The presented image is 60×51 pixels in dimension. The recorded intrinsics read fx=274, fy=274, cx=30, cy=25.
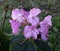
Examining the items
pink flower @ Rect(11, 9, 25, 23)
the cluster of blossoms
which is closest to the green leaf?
the cluster of blossoms

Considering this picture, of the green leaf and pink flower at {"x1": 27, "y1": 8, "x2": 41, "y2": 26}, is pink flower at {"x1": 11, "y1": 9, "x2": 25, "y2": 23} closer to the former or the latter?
pink flower at {"x1": 27, "y1": 8, "x2": 41, "y2": 26}

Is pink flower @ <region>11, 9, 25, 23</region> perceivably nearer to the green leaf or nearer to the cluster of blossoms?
the cluster of blossoms

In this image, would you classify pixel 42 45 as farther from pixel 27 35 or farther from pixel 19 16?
pixel 19 16

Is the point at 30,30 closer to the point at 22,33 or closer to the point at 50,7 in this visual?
Answer: the point at 22,33

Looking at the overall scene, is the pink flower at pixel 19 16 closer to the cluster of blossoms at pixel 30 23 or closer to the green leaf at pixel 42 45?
the cluster of blossoms at pixel 30 23

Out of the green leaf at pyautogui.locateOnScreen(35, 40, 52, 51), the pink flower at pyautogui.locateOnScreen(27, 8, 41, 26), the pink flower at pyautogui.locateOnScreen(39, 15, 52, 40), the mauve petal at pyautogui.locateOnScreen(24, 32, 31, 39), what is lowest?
the green leaf at pyautogui.locateOnScreen(35, 40, 52, 51)

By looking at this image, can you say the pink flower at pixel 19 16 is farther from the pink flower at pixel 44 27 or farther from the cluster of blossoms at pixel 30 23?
the pink flower at pixel 44 27

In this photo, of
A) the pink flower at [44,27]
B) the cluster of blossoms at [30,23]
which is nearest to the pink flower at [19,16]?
the cluster of blossoms at [30,23]

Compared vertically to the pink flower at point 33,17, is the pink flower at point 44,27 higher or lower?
lower

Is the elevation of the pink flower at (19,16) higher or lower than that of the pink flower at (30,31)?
higher

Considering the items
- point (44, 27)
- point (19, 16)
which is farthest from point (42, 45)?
point (19, 16)

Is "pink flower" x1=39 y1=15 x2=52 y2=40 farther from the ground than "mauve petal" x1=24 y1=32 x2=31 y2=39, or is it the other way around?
"pink flower" x1=39 y1=15 x2=52 y2=40

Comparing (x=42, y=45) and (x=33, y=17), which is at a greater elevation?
(x=33, y=17)

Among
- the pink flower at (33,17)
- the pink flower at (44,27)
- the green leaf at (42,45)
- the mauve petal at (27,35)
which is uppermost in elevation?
the pink flower at (33,17)
